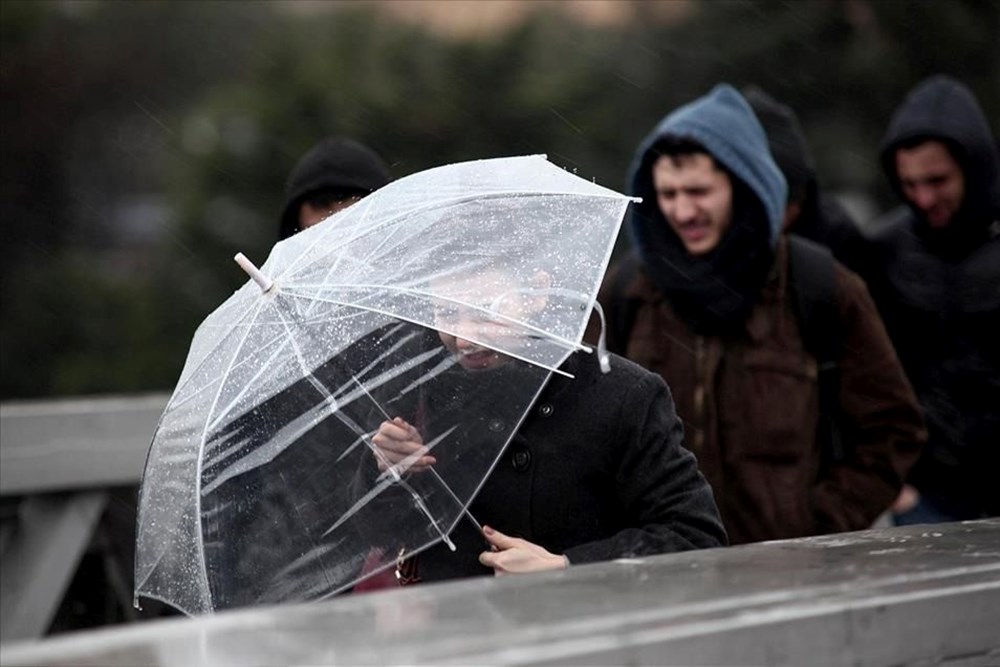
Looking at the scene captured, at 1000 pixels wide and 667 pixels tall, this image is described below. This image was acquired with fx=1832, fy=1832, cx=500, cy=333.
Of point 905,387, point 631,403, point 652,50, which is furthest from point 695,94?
point 631,403

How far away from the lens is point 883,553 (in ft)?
10.4

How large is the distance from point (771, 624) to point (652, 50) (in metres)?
11.9

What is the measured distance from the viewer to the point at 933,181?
20.4ft

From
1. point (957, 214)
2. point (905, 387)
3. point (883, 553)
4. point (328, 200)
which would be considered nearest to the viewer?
point (883, 553)

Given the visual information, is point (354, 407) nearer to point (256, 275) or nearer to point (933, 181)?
point (256, 275)

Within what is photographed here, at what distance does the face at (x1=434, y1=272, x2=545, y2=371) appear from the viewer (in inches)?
137

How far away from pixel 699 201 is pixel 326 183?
1147mm

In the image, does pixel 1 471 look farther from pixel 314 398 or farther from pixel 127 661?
pixel 127 661

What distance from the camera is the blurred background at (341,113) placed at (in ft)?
44.1

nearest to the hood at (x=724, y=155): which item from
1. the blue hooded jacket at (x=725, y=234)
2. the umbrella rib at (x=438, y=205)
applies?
the blue hooded jacket at (x=725, y=234)

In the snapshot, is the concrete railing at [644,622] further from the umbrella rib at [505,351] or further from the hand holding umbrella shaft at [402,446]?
the hand holding umbrella shaft at [402,446]

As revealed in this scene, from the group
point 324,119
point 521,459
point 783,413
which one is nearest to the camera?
point 521,459

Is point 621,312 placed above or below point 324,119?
below

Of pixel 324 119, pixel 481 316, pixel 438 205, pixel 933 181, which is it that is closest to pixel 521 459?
pixel 481 316
